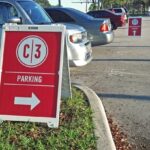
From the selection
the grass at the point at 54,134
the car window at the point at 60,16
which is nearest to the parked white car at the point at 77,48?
the grass at the point at 54,134

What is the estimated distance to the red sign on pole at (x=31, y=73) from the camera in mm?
6266

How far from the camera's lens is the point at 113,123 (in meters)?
7.27

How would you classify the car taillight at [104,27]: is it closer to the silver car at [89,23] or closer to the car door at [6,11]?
the silver car at [89,23]

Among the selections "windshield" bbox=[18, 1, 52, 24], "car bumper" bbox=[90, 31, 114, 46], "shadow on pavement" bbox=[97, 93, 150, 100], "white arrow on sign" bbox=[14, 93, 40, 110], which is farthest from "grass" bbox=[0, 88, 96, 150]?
"car bumper" bbox=[90, 31, 114, 46]

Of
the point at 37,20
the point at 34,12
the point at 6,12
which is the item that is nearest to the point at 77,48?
the point at 37,20

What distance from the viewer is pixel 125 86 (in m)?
10.1

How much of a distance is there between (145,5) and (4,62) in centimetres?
10421

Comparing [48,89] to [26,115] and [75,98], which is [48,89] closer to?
[26,115]

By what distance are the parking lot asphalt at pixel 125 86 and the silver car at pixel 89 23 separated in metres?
0.51

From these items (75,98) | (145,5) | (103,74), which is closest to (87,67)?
(103,74)

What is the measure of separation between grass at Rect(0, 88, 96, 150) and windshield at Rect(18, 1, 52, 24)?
14.2ft

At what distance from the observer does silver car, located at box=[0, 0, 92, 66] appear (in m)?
10.6

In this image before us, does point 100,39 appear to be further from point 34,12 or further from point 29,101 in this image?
point 29,101

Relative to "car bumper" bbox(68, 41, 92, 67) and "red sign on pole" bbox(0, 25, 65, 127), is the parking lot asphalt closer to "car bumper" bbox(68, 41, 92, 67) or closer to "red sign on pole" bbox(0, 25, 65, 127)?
"car bumper" bbox(68, 41, 92, 67)
